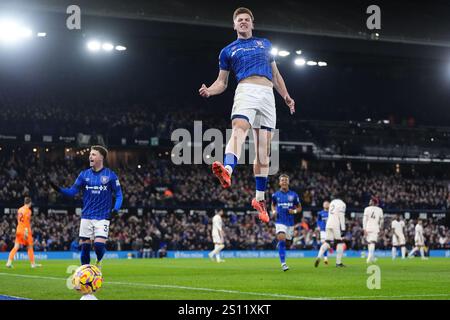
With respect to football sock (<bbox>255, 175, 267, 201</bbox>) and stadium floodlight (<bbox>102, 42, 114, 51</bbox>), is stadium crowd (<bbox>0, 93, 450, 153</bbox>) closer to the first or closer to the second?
stadium floodlight (<bbox>102, 42, 114, 51</bbox>)

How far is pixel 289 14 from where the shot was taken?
153ft

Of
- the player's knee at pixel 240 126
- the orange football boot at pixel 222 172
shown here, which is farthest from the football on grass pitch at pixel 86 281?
the player's knee at pixel 240 126

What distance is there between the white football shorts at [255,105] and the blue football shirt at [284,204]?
1155 centimetres

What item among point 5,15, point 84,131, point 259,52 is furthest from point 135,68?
point 259,52

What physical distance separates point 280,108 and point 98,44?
19949 mm

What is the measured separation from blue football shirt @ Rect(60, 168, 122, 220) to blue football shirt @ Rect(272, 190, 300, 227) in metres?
7.69

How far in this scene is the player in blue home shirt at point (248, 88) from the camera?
1020 centimetres

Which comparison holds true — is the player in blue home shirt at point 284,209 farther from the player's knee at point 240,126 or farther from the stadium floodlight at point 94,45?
the stadium floodlight at point 94,45

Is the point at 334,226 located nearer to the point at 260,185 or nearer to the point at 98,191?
the point at 98,191

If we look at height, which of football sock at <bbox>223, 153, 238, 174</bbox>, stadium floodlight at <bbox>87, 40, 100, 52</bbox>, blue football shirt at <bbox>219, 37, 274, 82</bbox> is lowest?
football sock at <bbox>223, 153, 238, 174</bbox>

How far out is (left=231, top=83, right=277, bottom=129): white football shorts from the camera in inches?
404

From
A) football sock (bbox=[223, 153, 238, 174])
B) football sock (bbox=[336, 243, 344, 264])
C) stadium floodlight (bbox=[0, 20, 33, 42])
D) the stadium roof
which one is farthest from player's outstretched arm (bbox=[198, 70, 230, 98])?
the stadium roof

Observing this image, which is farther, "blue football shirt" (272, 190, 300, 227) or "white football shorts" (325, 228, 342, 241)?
"white football shorts" (325, 228, 342, 241)

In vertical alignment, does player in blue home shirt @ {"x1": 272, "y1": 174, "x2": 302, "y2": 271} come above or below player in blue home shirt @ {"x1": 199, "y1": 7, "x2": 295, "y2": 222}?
below
